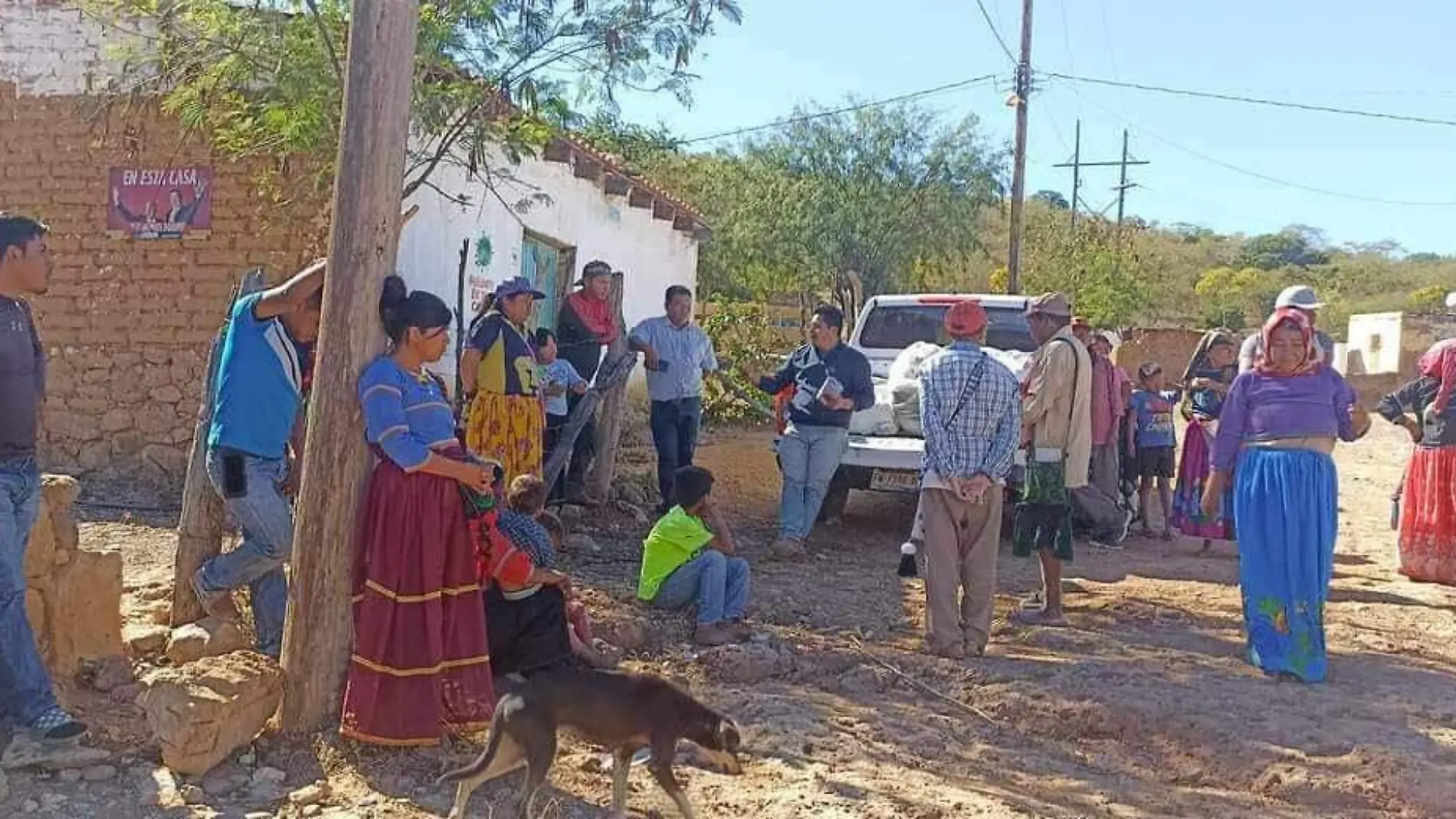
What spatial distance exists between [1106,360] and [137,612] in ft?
20.7

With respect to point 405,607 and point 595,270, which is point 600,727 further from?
point 595,270

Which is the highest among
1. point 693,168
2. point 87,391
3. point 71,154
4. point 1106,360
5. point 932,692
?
point 693,168

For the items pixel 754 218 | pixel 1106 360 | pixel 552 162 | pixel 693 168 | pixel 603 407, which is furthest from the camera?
pixel 693 168

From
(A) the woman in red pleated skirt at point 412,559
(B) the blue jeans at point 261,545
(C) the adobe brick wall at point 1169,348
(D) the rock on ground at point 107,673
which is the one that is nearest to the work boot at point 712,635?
(A) the woman in red pleated skirt at point 412,559

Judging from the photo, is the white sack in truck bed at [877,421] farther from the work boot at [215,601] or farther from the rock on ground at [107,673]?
the rock on ground at [107,673]

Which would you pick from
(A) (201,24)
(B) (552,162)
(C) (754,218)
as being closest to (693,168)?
(C) (754,218)

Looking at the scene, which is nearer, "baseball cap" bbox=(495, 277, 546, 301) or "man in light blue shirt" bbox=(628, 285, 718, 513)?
"baseball cap" bbox=(495, 277, 546, 301)

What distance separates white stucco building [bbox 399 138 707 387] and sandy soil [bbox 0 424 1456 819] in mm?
3105

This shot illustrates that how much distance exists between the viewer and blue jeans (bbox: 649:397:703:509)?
27.4 ft

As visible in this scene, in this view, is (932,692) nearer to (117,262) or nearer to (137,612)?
(137,612)

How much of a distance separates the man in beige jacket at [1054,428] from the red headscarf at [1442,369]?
3.00 metres

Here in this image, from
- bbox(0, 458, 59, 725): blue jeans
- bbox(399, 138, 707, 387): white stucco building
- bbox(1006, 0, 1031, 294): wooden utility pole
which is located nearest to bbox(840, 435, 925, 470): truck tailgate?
bbox(399, 138, 707, 387): white stucco building

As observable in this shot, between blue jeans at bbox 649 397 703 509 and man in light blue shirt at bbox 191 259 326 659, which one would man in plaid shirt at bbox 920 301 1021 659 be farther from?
blue jeans at bbox 649 397 703 509

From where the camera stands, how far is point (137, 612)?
17.9ft
